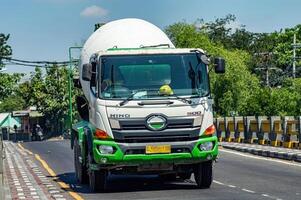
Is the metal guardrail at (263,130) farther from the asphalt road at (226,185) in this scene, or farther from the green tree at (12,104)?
the green tree at (12,104)

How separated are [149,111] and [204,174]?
1.98m

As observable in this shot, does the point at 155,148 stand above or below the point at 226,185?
above

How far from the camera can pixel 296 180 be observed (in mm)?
15688

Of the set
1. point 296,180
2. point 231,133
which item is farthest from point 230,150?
point 296,180

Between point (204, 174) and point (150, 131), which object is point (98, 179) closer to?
point (150, 131)

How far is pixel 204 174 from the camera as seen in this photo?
561 inches

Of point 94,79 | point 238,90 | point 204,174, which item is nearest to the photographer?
point 94,79

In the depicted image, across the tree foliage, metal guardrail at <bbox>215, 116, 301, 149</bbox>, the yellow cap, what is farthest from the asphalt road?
the tree foliage

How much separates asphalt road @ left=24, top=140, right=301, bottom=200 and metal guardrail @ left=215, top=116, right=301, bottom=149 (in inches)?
213

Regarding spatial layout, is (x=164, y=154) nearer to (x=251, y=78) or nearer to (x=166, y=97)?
(x=166, y=97)

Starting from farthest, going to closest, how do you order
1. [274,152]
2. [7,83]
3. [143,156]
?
[7,83]
[274,152]
[143,156]

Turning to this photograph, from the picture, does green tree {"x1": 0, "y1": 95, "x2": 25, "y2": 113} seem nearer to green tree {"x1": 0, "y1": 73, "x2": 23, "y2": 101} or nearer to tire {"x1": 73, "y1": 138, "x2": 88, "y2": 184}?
green tree {"x1": 0, "y1": 73, "x2": 23, "y2": 101}

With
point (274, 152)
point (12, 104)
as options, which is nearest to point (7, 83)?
point (274, 152)

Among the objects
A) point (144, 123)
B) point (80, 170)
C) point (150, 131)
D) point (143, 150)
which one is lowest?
point (80, 170)
